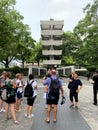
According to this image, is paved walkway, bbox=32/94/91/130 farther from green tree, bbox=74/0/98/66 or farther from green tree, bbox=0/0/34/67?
green tree, bbox=74/0/98/66

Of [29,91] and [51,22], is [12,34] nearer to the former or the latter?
[51,22]

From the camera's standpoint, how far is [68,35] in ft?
269

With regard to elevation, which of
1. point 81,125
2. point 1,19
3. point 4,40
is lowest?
point 81,125

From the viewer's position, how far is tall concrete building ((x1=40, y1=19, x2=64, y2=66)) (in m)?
76.8

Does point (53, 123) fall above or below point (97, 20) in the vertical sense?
below

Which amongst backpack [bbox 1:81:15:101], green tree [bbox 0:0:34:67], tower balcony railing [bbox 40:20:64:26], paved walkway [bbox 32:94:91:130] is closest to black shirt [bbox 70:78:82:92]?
paved walkway [bbox 32:94:91:130]

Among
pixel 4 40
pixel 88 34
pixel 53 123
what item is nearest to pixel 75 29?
pixel 88 34

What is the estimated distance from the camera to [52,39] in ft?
254

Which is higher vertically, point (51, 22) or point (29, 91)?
point (51, 22)

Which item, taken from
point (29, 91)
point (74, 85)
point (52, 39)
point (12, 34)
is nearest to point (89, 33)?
point (12, 34)

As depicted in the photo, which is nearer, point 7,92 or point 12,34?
point 7,92

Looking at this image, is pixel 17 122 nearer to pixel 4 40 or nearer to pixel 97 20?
pixel 4 40

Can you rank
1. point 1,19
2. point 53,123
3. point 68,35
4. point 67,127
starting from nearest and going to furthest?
point 67,127 → point 53,123 → point 1,19 → point 68,35

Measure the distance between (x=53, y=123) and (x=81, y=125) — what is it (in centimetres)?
86
